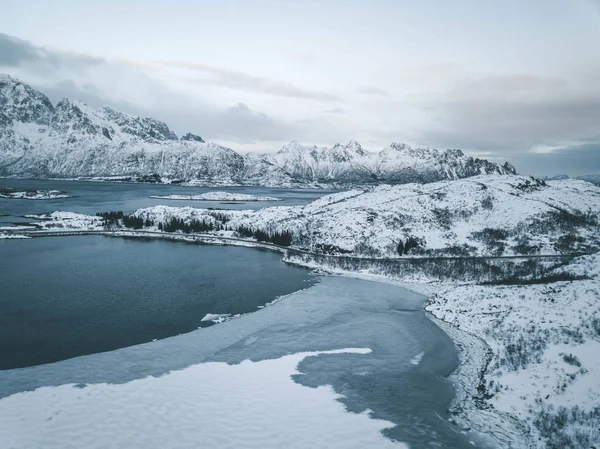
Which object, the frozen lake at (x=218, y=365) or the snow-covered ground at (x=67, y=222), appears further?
the snow-covered ground at (x=67, y=222)

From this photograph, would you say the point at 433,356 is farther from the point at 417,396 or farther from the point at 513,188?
the point at 513,188

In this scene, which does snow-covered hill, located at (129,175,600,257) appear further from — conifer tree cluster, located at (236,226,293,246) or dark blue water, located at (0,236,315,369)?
dark blue water, located at (0,236,315,369)

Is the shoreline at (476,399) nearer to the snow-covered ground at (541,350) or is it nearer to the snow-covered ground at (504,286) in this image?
the snow-covered ground at (504,286)

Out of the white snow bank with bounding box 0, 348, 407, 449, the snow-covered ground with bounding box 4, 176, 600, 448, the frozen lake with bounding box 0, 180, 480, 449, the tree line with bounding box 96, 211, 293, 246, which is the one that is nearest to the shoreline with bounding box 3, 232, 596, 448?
the snow-covered ground with bounding box 4, 176, 600, 448

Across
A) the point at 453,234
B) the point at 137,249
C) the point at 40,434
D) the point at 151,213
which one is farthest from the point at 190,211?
the point at 40,434

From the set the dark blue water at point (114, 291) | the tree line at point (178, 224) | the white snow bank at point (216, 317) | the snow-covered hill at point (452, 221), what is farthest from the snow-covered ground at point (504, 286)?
the white snow bank at point (216, 317)

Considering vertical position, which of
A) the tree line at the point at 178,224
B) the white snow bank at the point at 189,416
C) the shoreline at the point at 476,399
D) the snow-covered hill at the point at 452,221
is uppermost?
the snow-covered hill at the point at 452,221

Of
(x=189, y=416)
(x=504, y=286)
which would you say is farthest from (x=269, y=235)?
(x=189, y=416)

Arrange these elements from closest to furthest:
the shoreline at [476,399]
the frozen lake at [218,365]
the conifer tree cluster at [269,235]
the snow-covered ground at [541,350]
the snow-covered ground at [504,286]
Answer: the frozen lake at [218,365] → the shoreline at [476,399] → the snow-covered ground at [541,350] → the snow-covered ground at [504,286] → the conifer tree cluster at [269,235]
